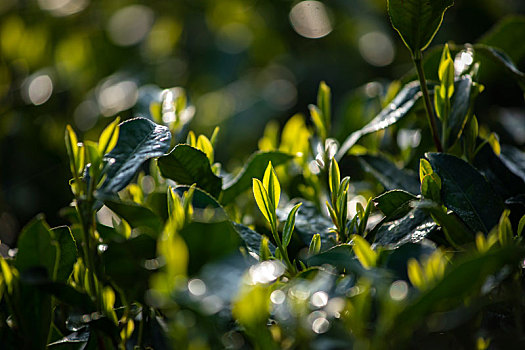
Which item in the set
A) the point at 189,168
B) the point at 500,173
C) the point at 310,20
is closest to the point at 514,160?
the point at 500,173

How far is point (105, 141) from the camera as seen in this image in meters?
0.74

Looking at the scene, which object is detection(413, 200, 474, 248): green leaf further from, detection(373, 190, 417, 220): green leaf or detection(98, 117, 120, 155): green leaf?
detection(98, 117, 120, 155): green leaf

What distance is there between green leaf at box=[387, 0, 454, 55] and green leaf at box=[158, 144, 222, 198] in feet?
1.09

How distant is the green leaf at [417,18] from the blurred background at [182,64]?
1087 mm

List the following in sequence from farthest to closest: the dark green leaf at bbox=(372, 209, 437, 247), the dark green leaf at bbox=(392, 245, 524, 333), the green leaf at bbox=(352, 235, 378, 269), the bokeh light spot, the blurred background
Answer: the bokeh light spot
the blurred background
the dark green leaf at bbox=(372, 209, 437, 247)
the green leaf at bbox=(352, 235, 378, 269)
the dark green leaf at bbox=(392, 245, 524, 333)

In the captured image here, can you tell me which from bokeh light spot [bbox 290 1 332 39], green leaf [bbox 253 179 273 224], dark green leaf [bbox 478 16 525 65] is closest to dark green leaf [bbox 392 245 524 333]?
green leaf [bbox 253 179 273 224]

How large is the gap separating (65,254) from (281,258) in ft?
0.95

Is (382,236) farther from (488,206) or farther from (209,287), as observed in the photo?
(209,287)

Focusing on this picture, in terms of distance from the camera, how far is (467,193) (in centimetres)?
75

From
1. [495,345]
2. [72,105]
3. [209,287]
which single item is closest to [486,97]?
[495,345]

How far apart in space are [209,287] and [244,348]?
13 centimetres

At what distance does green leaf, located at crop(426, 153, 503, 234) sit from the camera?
2.42ft

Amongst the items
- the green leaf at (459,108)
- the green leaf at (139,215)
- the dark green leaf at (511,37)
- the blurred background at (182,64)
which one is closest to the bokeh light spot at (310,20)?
the blurred background at (182,64)

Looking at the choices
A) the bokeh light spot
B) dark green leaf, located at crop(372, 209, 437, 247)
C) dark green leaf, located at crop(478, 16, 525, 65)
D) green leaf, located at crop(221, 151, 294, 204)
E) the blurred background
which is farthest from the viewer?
the bokeh light spot
